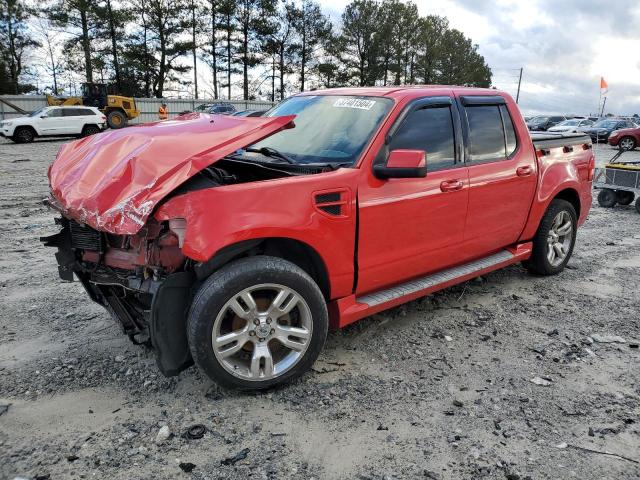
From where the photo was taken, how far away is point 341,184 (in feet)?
11.0

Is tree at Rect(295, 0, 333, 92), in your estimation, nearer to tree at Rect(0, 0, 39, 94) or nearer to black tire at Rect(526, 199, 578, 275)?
tree at Rect(0, 0, 39, 94)

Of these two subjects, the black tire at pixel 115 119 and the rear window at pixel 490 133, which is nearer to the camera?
the rear window at pixel 490 133

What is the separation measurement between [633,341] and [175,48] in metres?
48.0

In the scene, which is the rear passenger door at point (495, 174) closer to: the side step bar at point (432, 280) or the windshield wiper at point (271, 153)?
the side step bar at point (432, 280)

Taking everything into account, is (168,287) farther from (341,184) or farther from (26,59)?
(26,59)

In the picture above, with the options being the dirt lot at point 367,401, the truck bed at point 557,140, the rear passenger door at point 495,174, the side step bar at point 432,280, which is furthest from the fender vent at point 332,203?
the truck bed at point 557,140

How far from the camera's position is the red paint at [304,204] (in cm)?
287

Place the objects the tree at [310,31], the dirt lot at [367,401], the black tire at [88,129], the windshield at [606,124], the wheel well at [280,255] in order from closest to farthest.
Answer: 1. the dirt lot at [367,401]
2. the wheel well at [280,255]
3. the black tire at [88,129]
4. the windshield at [606,124]
5. the tree at [310,31]

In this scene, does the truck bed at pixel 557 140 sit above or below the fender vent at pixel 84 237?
above

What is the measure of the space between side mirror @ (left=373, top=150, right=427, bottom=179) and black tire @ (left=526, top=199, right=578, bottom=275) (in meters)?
2.44

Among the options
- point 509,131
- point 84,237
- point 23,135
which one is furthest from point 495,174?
point 23,135

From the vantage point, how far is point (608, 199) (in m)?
10.2

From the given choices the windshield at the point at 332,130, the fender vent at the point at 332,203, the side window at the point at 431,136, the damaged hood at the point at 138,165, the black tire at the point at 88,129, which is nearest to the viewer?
the damaged hood at the point at 138,165

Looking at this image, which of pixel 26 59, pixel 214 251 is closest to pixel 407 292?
pixel 214 251
